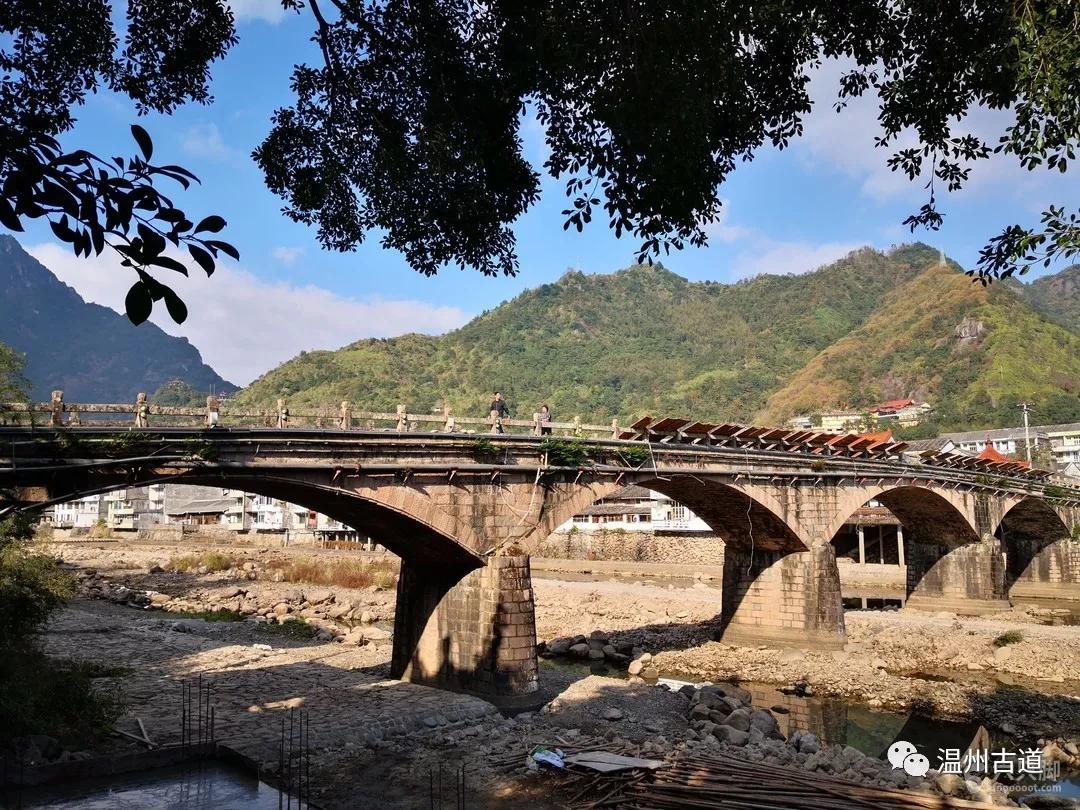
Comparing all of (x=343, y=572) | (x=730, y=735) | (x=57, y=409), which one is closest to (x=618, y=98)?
(x=57, y=409)

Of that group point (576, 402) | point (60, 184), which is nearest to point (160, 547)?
point (60, 184)

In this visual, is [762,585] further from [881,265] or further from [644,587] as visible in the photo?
[881,265]

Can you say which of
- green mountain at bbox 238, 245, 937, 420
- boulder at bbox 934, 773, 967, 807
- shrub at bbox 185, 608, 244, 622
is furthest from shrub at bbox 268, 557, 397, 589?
green mountain at bbox 238, 245, 937, 420

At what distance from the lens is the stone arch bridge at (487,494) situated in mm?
14695

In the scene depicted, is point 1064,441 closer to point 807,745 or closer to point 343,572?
point 343,572

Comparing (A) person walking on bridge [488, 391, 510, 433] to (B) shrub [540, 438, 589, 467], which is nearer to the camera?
(A) person walking on bridge [488, 391, 510, 433]

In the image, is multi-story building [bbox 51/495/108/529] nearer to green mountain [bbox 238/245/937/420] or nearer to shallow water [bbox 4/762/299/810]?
green mountain [bbox 238/245/937/420]

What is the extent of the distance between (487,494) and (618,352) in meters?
153

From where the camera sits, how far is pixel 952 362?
381 feet

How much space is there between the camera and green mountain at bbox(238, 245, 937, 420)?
142 m

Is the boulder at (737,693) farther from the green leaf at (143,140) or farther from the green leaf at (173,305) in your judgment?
the green leaf at (143,140)

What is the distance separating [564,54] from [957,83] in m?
4.22

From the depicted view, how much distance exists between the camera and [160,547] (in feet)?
228

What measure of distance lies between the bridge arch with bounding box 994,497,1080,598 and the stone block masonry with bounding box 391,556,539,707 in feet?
132
